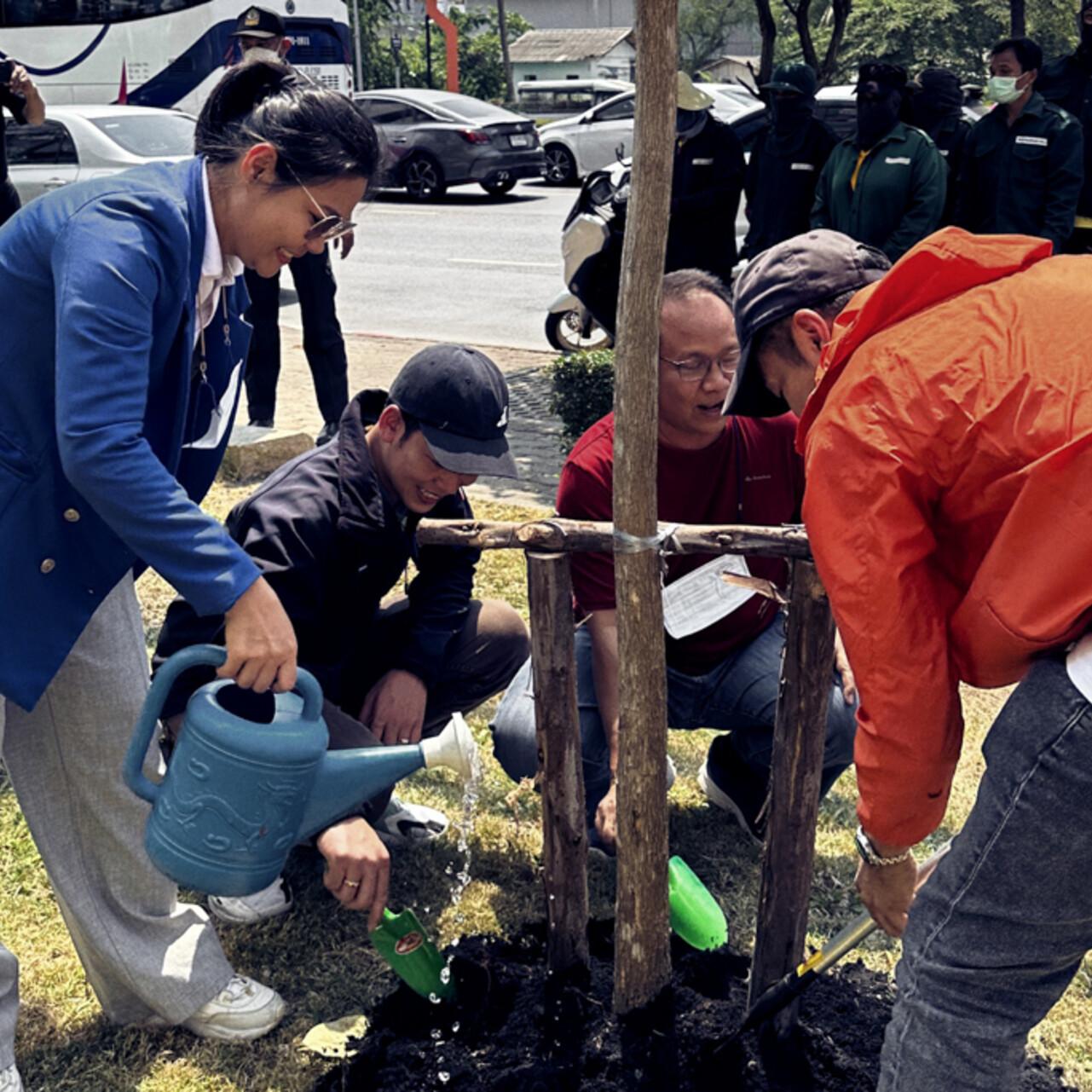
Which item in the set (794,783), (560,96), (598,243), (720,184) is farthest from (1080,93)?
(560,96)

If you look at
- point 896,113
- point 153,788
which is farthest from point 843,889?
point 896,113

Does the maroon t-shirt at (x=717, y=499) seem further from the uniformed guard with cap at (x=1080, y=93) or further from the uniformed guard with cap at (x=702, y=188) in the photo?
the uniformed guard with cap at (x=1080, y=93)

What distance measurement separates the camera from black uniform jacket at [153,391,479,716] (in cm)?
256

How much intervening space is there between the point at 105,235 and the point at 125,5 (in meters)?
11.5

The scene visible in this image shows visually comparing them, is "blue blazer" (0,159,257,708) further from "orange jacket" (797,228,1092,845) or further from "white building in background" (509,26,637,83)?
"white building in background" (509,26,637,83)

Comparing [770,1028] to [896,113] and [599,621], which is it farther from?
[896,113]

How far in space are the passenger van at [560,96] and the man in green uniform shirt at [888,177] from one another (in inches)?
902

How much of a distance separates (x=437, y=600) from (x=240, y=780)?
1012 mm

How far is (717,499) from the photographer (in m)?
2.85

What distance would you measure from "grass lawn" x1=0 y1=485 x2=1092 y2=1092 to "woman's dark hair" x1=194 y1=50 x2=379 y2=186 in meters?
1.25

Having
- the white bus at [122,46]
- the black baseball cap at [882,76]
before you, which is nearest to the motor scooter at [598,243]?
the black baseball cap at [882,76]

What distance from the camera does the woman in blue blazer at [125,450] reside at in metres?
1.85

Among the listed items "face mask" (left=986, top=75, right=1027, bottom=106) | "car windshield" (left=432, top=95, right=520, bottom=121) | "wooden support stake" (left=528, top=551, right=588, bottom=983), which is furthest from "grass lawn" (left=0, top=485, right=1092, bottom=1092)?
"car windshield" (left=432, top=95, right=520, bottom=121)

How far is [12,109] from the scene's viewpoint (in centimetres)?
505
